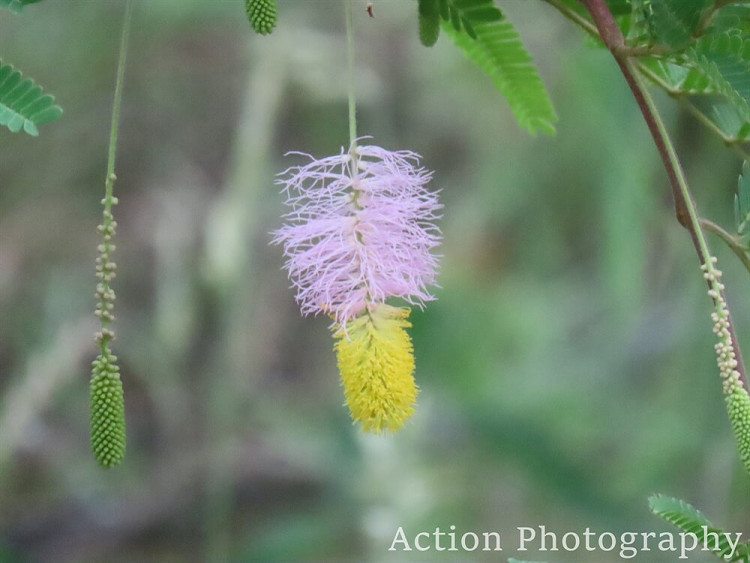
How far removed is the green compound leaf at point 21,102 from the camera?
911 millimetres

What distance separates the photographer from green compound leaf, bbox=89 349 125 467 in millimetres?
969

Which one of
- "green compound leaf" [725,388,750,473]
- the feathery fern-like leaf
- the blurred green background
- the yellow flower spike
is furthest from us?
the blurred green background

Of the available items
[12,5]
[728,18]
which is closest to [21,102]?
[12,5]

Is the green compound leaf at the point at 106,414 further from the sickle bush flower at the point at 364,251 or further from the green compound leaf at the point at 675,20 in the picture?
the green compound leaf at the point at 675,20

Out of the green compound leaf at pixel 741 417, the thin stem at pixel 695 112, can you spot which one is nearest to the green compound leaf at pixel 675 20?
the thin stem at pixel 695 112

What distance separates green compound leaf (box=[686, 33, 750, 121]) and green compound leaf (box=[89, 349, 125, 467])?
0.69 metres

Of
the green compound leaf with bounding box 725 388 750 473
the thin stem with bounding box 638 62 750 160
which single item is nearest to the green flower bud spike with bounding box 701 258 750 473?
the green compound leaf with bounding box 725 388 750 473

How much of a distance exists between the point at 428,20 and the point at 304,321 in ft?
9.46

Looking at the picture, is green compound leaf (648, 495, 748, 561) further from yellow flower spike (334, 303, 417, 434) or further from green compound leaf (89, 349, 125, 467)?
green compound leaf (89, 349, 125, 467)

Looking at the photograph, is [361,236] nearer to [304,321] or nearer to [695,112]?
[695,112]

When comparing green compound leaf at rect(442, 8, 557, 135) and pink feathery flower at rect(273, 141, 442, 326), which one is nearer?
pink feathery flower at rect(273, 141, 442, 326)

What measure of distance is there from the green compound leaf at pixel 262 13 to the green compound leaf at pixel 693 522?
2.09 feet

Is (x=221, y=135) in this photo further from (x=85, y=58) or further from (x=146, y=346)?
(x=146, y=346)

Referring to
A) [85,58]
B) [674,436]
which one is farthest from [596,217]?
[85,58]
